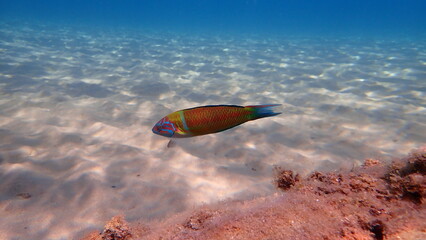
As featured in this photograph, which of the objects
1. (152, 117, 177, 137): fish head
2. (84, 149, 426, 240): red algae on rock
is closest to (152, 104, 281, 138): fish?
(152, 117, 177, 137): fish head

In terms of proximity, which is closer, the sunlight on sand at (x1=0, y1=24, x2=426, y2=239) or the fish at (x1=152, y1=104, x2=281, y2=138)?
the fish at (x1=152, y1=104, x2=281, y2=138)

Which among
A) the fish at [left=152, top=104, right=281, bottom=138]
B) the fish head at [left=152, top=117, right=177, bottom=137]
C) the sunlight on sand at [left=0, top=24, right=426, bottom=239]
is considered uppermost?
the fish at [left=152, top=104, right=281, bottom=138]

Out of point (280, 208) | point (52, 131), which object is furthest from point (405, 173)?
point (52, 131)

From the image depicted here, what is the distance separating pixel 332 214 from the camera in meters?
1.62

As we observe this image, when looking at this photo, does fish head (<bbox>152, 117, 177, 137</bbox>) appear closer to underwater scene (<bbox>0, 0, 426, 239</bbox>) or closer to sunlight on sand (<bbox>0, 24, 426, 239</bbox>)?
underwater scene (<bbox>0, 0, 426, 239</bbox>)

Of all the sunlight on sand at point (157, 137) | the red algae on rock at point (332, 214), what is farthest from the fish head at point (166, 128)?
the sunlight on sand at point (157, 137)

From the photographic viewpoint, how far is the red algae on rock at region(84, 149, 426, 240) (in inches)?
55.5

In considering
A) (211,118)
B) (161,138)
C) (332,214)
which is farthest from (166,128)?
(161,138)

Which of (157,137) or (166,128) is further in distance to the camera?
(157,137)

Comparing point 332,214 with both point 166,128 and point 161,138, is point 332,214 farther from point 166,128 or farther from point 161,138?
point 161,138

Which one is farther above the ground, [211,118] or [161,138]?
[211,118]

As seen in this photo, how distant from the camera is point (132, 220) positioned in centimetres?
274

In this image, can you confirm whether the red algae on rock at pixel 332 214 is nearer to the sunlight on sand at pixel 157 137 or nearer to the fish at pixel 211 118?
the fish at pixel 211 118

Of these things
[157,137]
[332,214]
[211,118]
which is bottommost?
[157,137]
